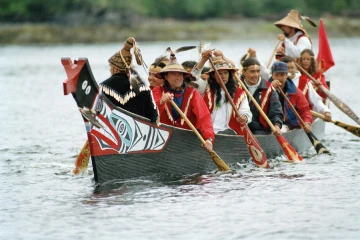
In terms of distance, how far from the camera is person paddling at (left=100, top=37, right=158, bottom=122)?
35.8 ft

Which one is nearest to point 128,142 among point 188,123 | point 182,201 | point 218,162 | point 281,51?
point 188,123

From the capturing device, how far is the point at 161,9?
313 ft

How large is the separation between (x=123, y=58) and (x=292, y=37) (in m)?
6.10

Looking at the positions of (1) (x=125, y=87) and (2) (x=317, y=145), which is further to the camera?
(2) (x=317, y=145)

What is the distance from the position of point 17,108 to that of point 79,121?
3.47m

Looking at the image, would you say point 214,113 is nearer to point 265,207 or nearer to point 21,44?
point 265,207

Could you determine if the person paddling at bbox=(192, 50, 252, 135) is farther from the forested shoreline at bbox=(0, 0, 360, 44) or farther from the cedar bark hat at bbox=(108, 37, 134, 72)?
the forested shoreline at bbox=(0, 0, 360, 44)

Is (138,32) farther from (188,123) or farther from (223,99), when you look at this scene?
(188,123)

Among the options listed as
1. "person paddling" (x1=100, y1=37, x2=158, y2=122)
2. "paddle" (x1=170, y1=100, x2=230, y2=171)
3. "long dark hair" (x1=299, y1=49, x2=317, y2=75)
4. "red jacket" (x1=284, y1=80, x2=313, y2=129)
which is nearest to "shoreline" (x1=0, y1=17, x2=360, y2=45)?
"long dark hair" (x1=299, y1=49, x2=317, y2=75)

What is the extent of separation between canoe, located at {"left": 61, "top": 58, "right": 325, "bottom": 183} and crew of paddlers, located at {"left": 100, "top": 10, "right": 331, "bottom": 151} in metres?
0.26

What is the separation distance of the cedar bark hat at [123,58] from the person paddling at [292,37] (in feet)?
16.7

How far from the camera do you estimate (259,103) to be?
13234 millimetres

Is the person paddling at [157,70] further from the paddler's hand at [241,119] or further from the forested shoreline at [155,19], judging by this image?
the forested shoreline at [155,19]

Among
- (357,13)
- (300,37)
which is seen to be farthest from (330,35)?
(300,37)
